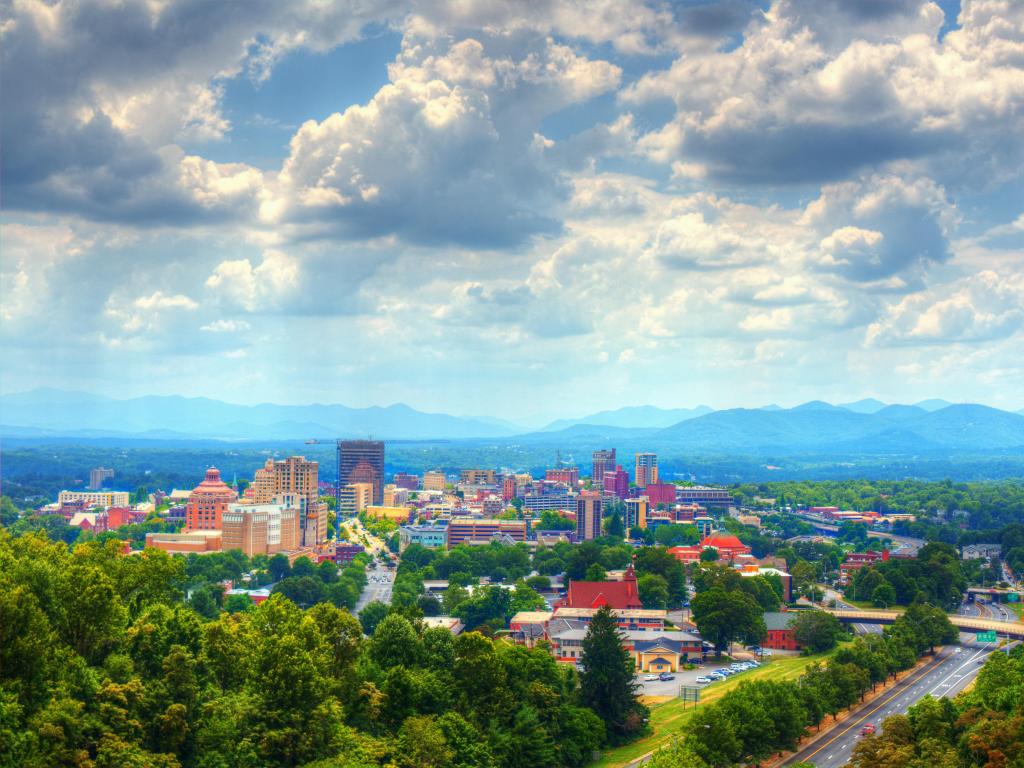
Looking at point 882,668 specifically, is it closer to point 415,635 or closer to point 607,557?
point 415,635

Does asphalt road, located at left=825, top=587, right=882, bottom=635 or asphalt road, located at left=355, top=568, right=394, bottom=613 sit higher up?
asphalt road, located at left=355, top=568, right=394, bottom=613

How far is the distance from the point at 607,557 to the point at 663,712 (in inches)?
2179

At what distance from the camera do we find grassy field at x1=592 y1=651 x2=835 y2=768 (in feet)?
173

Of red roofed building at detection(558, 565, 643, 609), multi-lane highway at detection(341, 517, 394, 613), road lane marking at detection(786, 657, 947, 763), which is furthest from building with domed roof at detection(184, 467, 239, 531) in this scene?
road lane marking at detection(786, 657, 947, 763)

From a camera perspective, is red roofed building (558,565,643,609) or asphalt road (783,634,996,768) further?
red roofed building (558,565,643,609)

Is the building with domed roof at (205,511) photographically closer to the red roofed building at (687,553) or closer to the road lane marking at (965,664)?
the red roofed building at (687,553)

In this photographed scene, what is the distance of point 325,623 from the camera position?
4666 cm

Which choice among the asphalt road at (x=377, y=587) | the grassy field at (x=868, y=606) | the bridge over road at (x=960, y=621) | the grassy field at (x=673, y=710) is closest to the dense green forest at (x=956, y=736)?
the grassy field at (x=673, y=710)

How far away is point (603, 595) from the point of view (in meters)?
90.6

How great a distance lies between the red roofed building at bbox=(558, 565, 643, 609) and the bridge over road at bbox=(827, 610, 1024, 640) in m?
17.2

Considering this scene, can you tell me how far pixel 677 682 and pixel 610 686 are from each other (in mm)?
15636

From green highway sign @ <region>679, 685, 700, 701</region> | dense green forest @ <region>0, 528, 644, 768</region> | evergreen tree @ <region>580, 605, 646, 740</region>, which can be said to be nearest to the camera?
dense green forest @ <region>0, 528, 644, 768</region>

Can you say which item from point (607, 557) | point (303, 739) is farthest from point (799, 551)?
point (303, 739)

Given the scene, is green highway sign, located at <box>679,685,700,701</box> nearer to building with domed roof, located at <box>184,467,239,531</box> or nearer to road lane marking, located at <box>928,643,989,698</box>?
road lane marking, located at <box>928,643,989,698</box>
